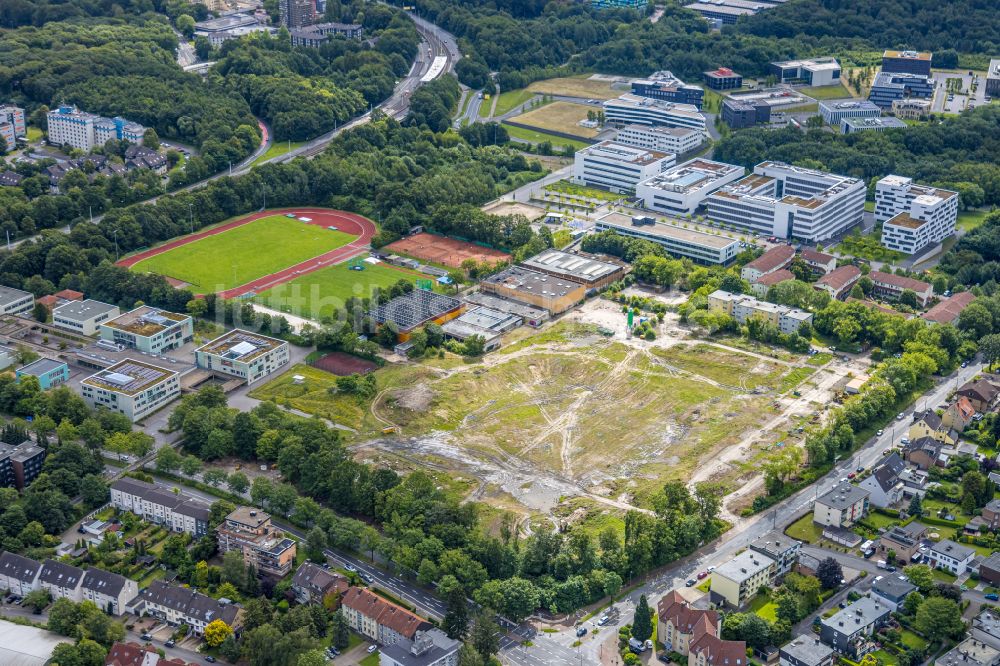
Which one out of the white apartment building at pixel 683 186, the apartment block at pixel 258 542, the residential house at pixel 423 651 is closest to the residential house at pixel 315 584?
the apartment block at pixel 258 542

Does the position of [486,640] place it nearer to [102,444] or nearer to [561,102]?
[102,444]

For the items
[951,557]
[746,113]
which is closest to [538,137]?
[746,113]

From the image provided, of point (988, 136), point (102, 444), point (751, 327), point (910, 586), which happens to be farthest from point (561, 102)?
point (910, 586)

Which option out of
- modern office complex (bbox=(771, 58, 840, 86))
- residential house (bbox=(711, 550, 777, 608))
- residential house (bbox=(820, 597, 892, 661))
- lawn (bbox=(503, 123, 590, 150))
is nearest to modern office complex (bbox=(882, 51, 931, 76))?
modern office complex (bbox=(771, 58, 840, 86))

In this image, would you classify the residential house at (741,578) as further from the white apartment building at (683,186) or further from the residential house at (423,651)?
the white apartment building at (683,186)

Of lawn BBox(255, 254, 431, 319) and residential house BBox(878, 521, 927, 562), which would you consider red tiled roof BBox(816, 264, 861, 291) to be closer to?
lawn BBox(255, 254, 431, 319)

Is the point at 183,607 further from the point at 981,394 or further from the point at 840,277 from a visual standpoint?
the point at 840,277
